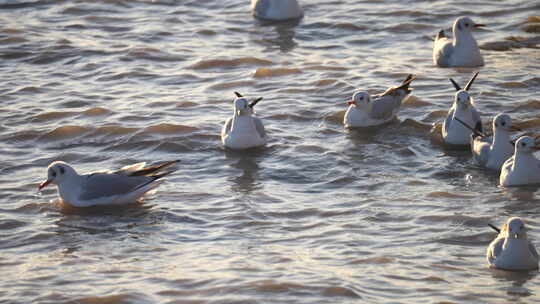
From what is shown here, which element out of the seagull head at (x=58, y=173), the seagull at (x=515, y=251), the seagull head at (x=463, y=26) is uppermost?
the seagull head at (x=463, y=26)

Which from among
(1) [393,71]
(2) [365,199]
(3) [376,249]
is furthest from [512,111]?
(3) [376,249]

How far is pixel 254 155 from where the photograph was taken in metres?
12.2

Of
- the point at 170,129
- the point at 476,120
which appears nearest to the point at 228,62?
the point at 170,129

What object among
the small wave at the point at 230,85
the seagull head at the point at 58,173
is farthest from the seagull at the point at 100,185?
the small wave at the point at 230,85

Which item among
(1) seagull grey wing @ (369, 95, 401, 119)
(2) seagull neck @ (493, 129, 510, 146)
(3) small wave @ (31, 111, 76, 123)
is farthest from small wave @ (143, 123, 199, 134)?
(2) seagull neck @ (493, 129, 510, 146)

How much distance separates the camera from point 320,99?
45.4ft

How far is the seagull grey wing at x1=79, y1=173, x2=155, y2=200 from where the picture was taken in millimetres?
10672

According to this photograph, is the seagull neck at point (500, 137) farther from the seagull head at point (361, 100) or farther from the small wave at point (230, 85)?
the small wave at point (230, 85)

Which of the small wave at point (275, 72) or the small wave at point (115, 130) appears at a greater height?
the small wave at point (275, 72)

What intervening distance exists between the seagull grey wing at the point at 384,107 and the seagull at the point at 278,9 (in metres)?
4.52

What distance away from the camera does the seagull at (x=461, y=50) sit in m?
14.5

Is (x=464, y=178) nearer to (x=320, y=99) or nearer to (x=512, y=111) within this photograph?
(x=512, y=111)

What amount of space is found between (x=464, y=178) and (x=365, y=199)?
1114 millimetres

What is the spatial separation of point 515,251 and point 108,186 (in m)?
3.84
